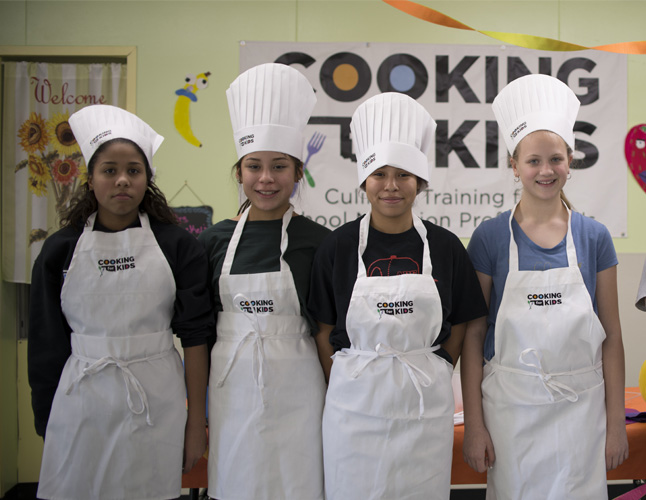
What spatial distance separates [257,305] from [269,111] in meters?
0.49

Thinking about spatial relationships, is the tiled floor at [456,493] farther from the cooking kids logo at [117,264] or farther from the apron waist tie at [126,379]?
the cooking kids logo at [117,264]

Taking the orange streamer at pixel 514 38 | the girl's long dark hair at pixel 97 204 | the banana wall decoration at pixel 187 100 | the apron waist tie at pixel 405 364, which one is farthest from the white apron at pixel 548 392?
the banana wall decoration at pixel 187 100

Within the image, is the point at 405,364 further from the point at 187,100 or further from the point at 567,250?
the point at 187,100

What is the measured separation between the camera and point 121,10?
8.97 feet

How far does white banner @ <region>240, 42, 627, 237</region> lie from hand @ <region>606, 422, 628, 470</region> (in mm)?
1515

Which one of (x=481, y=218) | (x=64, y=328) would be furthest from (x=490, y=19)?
(x=64, y=328)

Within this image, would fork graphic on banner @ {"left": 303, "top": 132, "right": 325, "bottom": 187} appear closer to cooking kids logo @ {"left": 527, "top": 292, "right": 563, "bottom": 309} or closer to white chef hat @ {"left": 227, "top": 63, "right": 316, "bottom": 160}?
white chef hat @ {"left": 227, "top": 63, "right": 316, "bottom": 160}

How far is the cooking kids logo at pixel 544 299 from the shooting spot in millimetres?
1351

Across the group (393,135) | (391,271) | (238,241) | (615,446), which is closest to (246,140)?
(238,241)

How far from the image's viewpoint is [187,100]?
276cm

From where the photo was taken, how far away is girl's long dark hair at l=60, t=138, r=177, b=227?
1.37 meters

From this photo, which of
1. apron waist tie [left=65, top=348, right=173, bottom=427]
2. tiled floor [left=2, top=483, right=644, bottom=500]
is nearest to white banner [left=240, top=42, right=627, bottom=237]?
tiled floor [left=2, top=483, right=644, bottom=500]

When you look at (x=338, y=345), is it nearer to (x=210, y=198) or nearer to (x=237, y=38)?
(x=210, y=198)

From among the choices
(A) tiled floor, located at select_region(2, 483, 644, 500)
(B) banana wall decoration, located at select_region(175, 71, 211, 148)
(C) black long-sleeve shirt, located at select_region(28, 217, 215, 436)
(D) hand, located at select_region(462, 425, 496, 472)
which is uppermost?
(B) banana wall decoration, located at select_region(175, 71, 211, 148)
